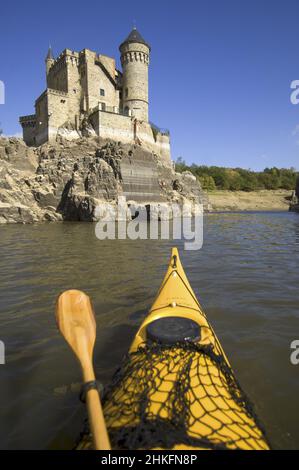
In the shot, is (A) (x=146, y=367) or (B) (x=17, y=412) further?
(B) (x=17, y=412)

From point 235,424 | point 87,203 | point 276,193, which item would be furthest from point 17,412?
point 276,193

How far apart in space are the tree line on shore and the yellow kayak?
5666 centimetres

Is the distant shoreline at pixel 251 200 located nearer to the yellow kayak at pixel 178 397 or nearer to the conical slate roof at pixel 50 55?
the conical slate roof at pixel 50 55

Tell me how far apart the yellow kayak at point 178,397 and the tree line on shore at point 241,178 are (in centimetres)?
5666

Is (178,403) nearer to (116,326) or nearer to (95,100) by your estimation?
(116,326)

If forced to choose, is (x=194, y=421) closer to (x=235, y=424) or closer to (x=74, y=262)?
(x=235, y=424)

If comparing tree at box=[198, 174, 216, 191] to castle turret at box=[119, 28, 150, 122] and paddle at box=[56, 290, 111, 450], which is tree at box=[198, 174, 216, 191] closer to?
castle turret at box=[119, 28, 150, 122]

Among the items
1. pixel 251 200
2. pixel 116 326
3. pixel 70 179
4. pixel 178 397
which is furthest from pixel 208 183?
pixel 178 397

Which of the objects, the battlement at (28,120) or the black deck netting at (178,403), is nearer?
the black deck netting at (178,403)

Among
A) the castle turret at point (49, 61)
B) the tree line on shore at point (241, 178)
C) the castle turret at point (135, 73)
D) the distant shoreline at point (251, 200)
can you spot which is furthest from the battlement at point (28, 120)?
the tree line on shore at point (241, 178)

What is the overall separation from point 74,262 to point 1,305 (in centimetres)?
305

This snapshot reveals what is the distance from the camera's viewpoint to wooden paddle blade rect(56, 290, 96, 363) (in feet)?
6.03

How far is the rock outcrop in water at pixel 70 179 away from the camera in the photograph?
21656mm
